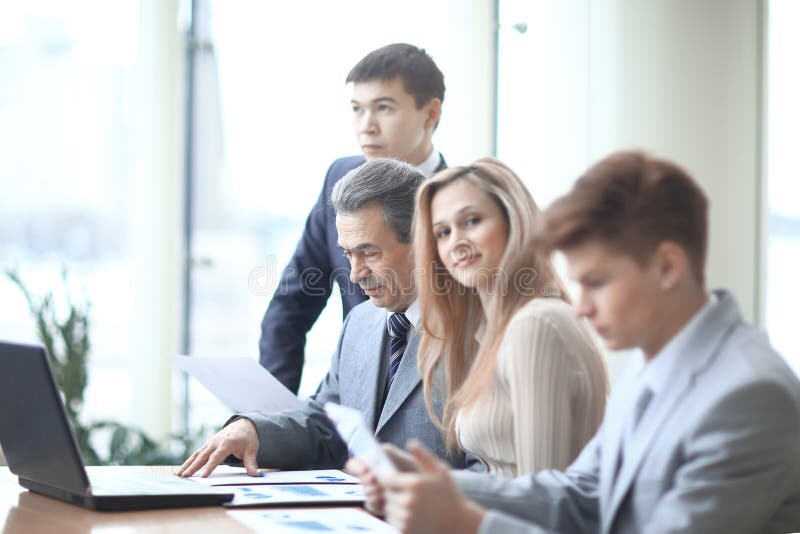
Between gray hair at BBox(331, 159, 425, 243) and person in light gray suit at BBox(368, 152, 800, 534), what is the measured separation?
1.05 metres

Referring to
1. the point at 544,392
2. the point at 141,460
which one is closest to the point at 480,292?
the point at 544,392

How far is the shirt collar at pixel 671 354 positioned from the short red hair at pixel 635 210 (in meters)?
0.05

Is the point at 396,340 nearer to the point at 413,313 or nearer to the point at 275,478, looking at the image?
the point at 413,313

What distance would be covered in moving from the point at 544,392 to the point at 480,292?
33 centimetres

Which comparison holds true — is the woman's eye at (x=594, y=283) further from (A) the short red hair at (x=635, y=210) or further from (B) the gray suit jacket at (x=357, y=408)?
(B) the gray suit jacket at (x=357, y=408)

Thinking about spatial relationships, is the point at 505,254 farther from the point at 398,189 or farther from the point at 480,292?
the point at 398,189

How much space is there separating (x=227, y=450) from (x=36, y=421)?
472 mm

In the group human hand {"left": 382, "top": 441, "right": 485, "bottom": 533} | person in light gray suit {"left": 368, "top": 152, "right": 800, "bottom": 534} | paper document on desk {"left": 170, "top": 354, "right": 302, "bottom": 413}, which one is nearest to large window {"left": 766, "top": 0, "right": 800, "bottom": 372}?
paper document on desk {"left": 170, "top": 354, "right": 302, "bottom": 413}

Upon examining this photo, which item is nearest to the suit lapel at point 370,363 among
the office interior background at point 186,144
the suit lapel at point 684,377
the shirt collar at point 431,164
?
the shirt collar at point 431,164

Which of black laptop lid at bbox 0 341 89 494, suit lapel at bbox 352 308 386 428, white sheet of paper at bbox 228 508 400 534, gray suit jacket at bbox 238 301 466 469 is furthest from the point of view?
suit lapel at bbox 352 308 386 428

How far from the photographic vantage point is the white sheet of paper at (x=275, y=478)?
1986 mm

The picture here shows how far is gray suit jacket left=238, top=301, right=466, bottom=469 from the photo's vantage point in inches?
85.6

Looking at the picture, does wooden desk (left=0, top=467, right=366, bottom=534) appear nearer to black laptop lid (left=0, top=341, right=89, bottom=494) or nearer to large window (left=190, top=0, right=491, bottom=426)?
black laptop lid (left=0, top=341, right=89, bottom=494)

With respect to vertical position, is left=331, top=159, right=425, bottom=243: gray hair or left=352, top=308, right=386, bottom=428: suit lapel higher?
left=331, top=159, right=425, bottom=243: gray hair
